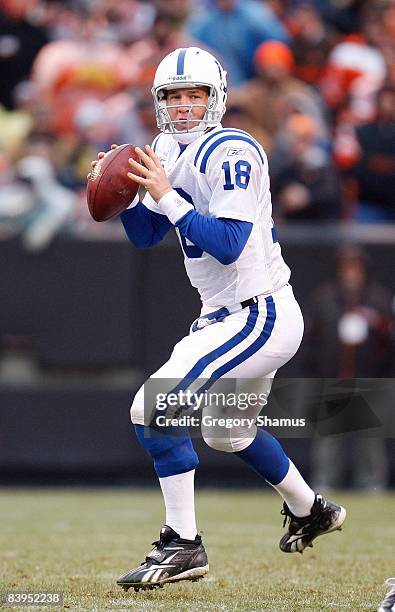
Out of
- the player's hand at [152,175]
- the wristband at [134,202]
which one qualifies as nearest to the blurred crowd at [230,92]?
the wristband at [134,202]

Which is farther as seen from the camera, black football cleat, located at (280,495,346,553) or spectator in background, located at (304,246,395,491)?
spectator in background, located at (304,246,395,491)

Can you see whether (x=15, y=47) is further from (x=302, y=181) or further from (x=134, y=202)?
(x=134, y=202)

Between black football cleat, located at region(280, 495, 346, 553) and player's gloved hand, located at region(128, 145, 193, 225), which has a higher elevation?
player's gloved hand, located at region(128, 145, 193, 225)

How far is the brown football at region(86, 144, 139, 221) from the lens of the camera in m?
4.68

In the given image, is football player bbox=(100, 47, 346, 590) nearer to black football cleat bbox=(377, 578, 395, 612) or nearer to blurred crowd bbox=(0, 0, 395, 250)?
black football cleat bbox=(377, 578, 395, 612)

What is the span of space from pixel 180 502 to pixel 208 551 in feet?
4.86

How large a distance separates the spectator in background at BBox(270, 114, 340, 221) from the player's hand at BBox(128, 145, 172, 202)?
4927 mm

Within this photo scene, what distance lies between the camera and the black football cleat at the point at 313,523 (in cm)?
510

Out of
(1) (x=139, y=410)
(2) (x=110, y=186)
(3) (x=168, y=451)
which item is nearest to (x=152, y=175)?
(2) (x=110, y=186)

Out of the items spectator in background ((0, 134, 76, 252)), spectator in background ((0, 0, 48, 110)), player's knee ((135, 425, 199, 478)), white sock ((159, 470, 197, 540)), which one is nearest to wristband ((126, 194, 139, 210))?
player's knee ((135, 425, 199, 478))

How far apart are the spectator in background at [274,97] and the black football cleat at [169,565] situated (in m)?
5.61

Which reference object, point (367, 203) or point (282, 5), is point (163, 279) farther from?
point (282, 5)

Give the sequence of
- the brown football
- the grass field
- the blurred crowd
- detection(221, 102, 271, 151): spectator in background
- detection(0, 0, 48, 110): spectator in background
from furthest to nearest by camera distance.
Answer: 1. detection(0, 0, 48, 110): spectator in background
2. detection(221, 102, 271, 151): spectator in background
3. the blurred crowd
4. the brown football
5. the grass field

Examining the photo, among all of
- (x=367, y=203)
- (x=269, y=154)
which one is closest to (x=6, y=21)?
(x=269, y=154)
